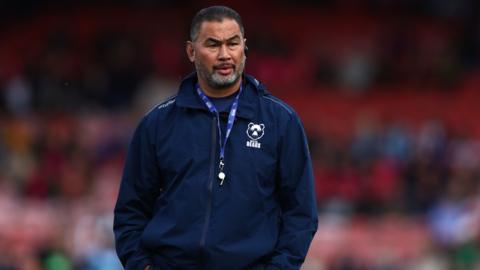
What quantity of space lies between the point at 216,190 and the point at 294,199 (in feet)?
1.10

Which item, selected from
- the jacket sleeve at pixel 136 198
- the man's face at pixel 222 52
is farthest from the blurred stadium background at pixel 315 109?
the man's face at pixel 222 52

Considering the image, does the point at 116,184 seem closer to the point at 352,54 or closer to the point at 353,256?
the point at 353,256

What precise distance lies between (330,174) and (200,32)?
10088mm

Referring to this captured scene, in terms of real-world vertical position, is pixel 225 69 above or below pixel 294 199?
above

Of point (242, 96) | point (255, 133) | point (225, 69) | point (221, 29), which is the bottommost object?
point (255, 133)

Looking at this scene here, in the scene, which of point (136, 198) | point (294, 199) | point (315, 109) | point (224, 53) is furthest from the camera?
point (315, 109)

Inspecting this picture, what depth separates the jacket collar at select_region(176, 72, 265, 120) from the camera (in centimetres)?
535

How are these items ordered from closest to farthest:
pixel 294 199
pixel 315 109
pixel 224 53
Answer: pixel 224 53, pixel 294 199, pixel 315 109

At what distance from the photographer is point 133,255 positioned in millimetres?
5402

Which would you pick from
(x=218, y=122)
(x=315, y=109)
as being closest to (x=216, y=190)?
(x=218, y=122)

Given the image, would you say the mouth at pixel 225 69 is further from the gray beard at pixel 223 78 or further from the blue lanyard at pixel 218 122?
the blue lanyard at pixel 218 122

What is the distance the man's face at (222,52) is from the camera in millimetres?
5258

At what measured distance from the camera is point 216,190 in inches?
208

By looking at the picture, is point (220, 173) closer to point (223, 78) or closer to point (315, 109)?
point (223, 78)
